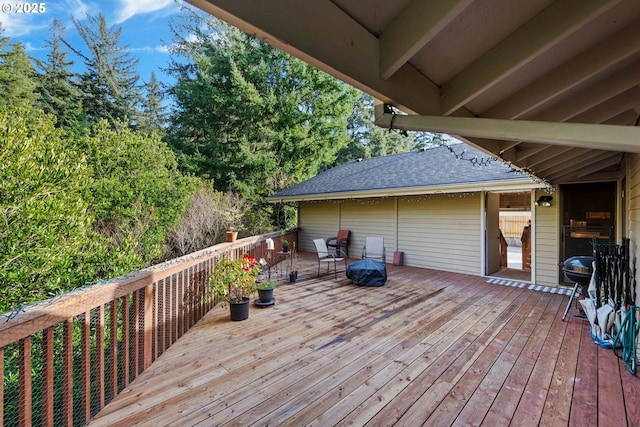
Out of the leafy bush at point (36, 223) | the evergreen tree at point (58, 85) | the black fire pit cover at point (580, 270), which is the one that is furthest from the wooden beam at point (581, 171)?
the evergreen tree at point (58, 85)

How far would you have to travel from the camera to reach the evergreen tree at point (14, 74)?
11.5m

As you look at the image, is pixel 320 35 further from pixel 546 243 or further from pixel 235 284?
pixel 546 243

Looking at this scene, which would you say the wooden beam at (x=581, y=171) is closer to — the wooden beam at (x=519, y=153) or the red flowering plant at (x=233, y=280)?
the wooden beam at (x=519, y=153)

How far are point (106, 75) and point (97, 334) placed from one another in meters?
19.8

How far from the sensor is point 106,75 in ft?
54.5

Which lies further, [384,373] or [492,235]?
[492,235]

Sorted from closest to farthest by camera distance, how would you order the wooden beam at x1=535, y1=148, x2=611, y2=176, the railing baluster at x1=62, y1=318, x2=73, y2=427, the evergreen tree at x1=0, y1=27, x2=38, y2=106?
the railing baluster at x1=62, y1=318, x2=73, y2=427 < the wooden beam at x1=535, y1=148, x2=611, y2=176 < the evergreen tree at x1=0, y1=27, x2=38, y2=106

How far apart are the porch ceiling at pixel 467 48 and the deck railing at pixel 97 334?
2.10 metres

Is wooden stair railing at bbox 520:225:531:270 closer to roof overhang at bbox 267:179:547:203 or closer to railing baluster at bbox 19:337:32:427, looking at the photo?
roof overhang at bbox 267:179:547:203

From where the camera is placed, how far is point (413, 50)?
109cm

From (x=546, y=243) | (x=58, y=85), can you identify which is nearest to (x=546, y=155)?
(x=546, y=243)

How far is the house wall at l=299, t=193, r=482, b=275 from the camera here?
6891 millimetres

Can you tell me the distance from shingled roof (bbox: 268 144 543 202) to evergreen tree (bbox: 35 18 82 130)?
11.2 meters

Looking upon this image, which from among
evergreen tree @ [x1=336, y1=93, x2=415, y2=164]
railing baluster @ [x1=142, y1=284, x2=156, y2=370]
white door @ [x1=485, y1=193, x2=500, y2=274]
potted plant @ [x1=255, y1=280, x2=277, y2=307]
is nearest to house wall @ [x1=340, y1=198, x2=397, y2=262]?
white door @ [x1=485, y1=193, x2=500, y2=274]
